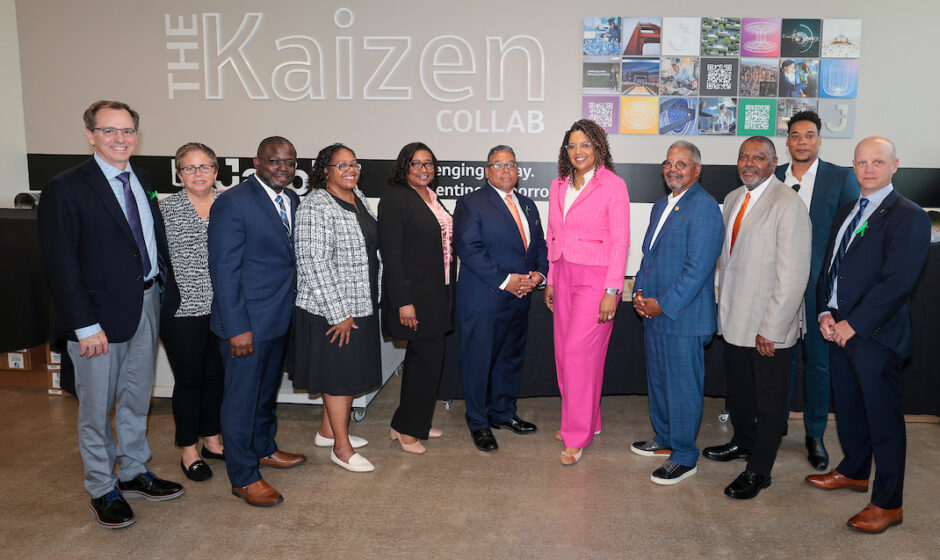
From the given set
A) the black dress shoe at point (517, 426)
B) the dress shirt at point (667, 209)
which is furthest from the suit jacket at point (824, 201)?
the black dress shoe at point (517, 426)

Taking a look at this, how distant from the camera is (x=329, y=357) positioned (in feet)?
10.5

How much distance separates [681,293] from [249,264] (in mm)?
2073

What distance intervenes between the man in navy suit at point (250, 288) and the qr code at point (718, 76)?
3.80 meters

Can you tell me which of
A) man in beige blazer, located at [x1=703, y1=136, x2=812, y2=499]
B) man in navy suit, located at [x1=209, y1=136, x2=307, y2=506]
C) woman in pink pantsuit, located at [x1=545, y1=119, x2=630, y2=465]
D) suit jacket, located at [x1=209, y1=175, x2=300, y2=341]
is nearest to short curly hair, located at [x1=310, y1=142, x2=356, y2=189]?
man in navy suit, located at [x1=209, y1=136, x2=307, y2=506]

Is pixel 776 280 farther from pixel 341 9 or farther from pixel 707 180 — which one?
pixel 341 9

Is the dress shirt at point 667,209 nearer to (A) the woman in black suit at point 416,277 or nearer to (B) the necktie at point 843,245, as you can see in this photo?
(B) the necktie at point 843,245

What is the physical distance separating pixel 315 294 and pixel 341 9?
3410 mm

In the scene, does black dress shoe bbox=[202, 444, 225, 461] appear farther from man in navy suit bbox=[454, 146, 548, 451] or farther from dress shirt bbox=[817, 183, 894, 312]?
dress shirt bbox=[817, 183, 894, 312]

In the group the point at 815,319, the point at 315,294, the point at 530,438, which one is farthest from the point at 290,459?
the point at 815,319

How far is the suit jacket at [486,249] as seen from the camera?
358 centimetres

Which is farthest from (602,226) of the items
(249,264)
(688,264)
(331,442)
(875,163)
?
(331,442)

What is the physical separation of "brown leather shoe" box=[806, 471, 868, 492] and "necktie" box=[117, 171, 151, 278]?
3405mm

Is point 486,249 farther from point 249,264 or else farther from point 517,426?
point 249,264

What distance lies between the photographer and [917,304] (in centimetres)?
402
